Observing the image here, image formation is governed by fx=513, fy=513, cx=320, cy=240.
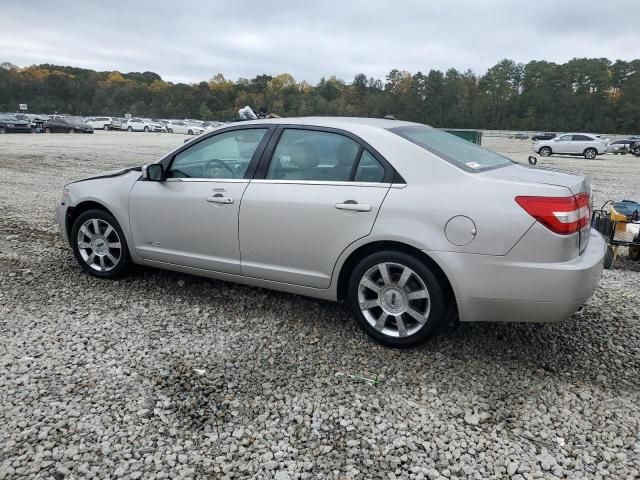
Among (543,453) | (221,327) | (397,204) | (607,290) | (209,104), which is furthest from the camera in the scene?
(209,104)

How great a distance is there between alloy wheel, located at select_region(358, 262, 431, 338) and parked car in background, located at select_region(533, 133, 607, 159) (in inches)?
1229

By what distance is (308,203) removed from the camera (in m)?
3.67

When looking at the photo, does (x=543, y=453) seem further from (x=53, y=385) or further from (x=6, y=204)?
(x=6, y=204)

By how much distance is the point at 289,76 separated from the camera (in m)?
144

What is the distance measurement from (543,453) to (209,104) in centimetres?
12948

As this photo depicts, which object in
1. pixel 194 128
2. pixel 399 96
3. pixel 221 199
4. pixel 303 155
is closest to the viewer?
pixel 303 155

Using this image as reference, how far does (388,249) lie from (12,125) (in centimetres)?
4108

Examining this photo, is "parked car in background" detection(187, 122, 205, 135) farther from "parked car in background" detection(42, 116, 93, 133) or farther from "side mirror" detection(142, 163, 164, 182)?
"side mirror" detection(142, 163, 164, 182)

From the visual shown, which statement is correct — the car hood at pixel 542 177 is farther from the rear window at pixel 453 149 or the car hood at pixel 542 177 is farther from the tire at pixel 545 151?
the tire at pixel 545 151

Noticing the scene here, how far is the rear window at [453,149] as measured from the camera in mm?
3531

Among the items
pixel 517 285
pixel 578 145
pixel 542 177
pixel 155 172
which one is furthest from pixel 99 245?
pixel 578 145

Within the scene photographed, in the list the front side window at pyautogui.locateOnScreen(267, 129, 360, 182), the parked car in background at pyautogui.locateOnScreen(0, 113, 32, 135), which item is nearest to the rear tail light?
the front side window at pyautogui.locateOnScreen(267, 129, 360, 182)

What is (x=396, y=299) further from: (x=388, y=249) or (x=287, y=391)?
(x=287, y=391)

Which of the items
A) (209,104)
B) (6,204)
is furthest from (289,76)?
(6,204)
